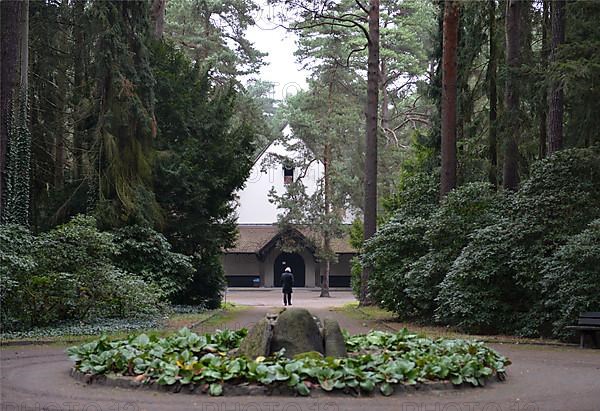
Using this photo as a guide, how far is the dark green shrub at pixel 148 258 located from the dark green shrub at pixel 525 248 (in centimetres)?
848

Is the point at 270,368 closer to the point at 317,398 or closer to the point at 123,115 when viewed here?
the point at 317,398

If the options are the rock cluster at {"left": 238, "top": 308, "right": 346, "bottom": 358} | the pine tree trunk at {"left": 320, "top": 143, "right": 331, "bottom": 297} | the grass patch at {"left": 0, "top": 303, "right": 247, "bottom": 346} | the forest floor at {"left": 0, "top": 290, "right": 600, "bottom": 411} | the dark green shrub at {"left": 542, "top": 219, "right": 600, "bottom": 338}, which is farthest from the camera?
the pine tree trunk at {"left": 320, "top": 143, "right": 331, "bottom": 297}

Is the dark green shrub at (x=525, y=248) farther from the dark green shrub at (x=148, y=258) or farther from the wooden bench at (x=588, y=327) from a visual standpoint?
the dark green shrub at (x=148, y=258)

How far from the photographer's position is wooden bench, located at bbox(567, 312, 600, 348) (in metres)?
15.4

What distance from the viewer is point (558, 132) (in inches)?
787

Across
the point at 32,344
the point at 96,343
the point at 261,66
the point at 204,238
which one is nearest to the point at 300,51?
the point at 261,66

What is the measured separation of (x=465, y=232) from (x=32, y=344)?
10845 millimetres

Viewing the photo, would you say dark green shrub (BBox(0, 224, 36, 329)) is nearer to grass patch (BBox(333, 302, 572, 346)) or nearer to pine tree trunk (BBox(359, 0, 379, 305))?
grass patch (BBox(333, 302, 572, 346))

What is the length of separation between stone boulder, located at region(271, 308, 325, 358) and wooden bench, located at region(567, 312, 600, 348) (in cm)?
639

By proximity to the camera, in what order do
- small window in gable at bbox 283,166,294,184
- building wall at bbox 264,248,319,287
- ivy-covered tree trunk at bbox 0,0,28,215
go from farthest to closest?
building wall at bbox 264,248,319,287
small window in gable at bbox 283,166,294,184
ivy-covered tree trunk at bbox 0,0,28,215

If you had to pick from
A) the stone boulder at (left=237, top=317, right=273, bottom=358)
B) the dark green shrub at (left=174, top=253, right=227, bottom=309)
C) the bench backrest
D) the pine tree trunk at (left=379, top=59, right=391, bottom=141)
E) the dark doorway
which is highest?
the pine tree trunk at (left=379, top=59, right=391, bottom=141)

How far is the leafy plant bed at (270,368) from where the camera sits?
9539 millimetres

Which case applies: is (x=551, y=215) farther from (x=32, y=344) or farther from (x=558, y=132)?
(x=32, y=344)

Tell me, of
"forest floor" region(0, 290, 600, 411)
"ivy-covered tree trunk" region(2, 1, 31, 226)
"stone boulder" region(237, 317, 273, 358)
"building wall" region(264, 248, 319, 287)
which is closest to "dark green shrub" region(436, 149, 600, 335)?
"forest floor" region(0, 290, 600, 411)
